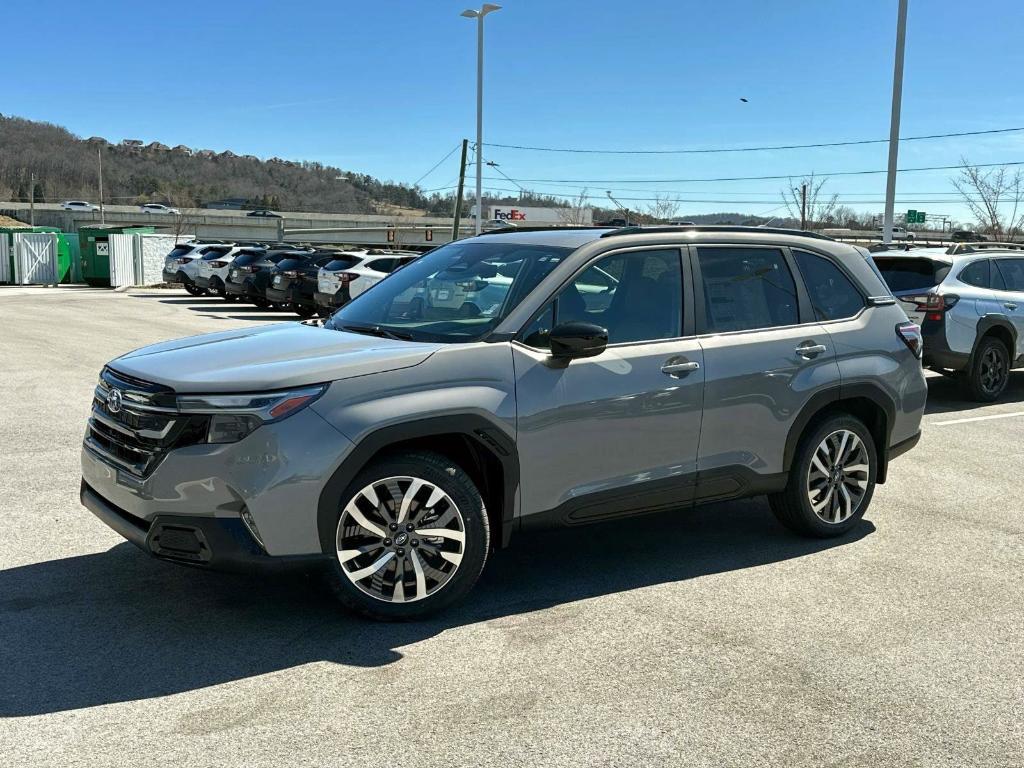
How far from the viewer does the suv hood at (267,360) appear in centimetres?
416

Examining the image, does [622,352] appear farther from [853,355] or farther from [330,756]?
[330,756]

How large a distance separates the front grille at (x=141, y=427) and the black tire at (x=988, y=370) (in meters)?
9.82

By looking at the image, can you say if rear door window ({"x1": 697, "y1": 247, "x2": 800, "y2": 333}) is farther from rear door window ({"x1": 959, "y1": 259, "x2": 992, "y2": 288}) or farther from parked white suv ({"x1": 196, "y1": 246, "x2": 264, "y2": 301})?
parked white suv ({"x1": 196, "y1": 246, "x2": 264, "y2": 301})

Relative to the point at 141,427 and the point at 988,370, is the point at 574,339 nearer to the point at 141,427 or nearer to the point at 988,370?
the point at 141,427

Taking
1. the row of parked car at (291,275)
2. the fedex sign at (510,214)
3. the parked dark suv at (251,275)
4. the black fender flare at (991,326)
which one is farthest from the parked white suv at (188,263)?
the fedex sign at (510,214)

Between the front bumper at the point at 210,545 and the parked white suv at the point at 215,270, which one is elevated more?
the parked white suv at the point at 215,270

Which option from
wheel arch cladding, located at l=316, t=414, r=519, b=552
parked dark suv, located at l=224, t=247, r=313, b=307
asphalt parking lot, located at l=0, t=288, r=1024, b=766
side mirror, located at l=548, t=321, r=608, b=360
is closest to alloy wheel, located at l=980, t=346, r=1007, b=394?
asphalt parking lot, located at l=0, t=288, r=1024, b=766

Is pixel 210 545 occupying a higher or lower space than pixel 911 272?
lower

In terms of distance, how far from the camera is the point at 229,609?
4.64m

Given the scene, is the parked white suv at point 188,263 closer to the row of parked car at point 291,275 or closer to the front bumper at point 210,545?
the row of parked car at point 291,275

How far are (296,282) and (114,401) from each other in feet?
61.8

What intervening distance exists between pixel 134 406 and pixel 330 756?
71.7 inches

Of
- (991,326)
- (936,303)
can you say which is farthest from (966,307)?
(991,326)

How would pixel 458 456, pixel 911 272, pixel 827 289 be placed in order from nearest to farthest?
1. pixel 458 456
2. pixel 827 289
3. pixel 911 272
